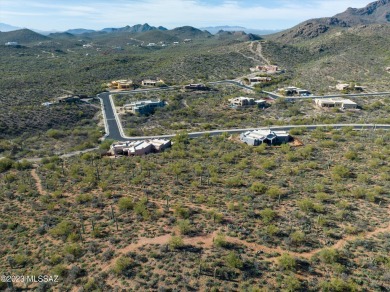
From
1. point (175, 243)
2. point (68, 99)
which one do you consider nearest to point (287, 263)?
point (175, 243)

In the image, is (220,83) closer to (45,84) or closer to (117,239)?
(45,84)

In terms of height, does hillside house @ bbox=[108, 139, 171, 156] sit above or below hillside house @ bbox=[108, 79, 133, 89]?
below

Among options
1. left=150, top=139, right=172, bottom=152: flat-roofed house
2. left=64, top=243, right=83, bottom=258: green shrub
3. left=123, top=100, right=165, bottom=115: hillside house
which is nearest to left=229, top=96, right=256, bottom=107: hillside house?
left=123, top=100, right=165, bottom=115: hillside house

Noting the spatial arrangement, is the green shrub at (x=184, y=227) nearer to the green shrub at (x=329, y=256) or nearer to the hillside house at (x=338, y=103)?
the green shrub at (x=329, y=256)

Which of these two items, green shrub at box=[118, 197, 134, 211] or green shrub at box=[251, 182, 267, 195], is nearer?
green shrub at box=[118, 197, 134, 211]

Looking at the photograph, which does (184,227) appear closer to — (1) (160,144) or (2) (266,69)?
(1) (160,144)

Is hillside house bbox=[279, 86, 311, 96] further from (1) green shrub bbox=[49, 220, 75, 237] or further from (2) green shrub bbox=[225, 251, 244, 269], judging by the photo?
(1) green shrub bbox=[49, 220, 75, 237]
